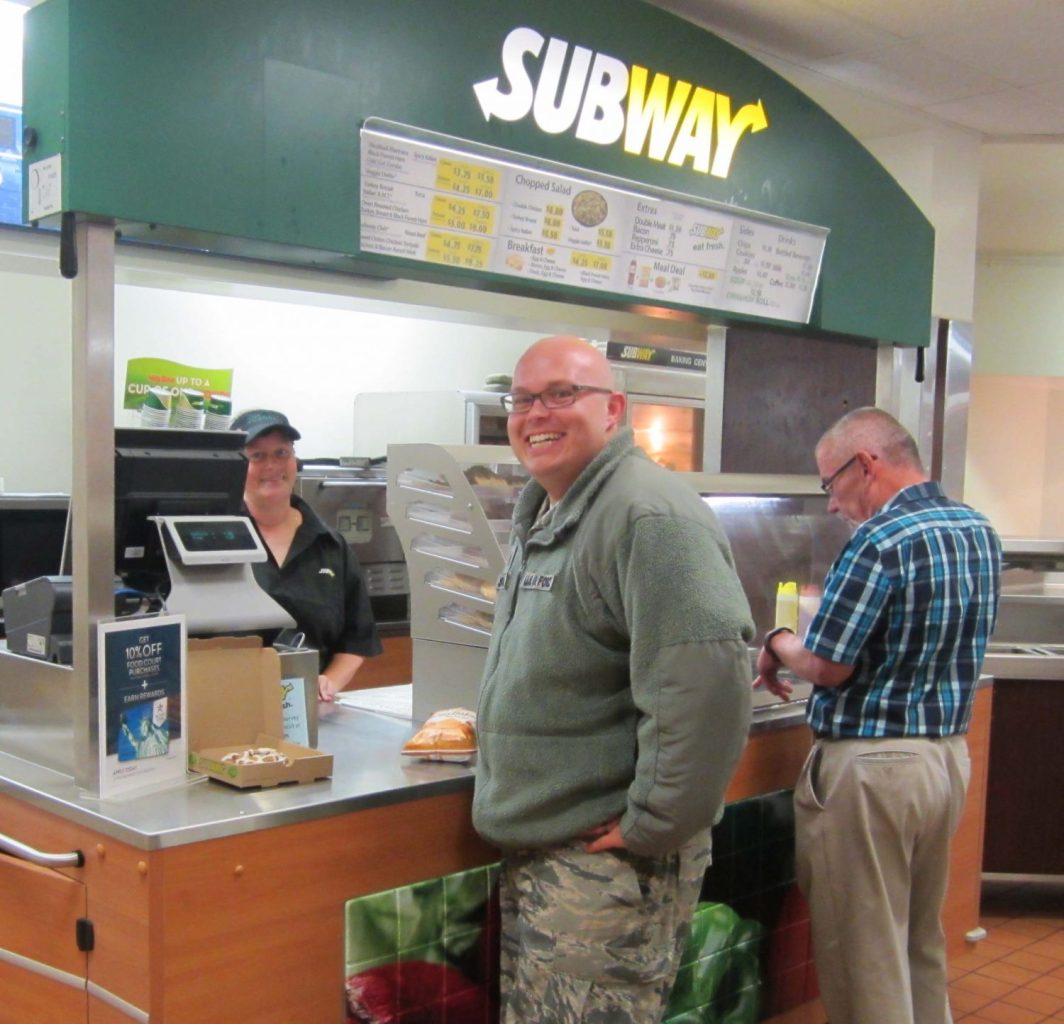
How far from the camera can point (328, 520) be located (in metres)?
5.14

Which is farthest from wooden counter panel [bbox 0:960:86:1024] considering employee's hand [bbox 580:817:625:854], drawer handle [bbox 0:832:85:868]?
employee's hand [bbox 580:817:625:854]

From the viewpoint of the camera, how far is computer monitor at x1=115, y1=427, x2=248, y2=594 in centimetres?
255

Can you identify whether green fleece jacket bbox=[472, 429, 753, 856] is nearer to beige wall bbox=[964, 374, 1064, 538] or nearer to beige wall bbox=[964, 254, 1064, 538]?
beige wall bbox=[964, 254, 1064, 538]

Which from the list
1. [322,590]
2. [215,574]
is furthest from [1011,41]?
[215,574]

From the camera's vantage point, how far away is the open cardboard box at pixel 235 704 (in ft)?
7.79

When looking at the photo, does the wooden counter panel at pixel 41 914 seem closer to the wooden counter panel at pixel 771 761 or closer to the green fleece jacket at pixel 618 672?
the green fleece jacket at pixel 618 672

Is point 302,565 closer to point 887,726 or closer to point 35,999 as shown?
point 35,999

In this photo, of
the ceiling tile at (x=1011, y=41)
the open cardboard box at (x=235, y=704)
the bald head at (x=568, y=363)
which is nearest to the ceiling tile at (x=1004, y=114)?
the ceiling tile at (x=1011, y=41)

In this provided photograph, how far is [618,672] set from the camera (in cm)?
219

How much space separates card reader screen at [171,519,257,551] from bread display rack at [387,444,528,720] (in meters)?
0.46

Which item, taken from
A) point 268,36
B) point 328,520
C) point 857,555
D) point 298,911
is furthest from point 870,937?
point 328,520

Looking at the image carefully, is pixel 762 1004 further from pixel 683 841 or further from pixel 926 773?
pixel 683 841

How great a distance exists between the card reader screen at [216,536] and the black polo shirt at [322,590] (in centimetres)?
69

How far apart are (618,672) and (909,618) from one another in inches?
37.3
